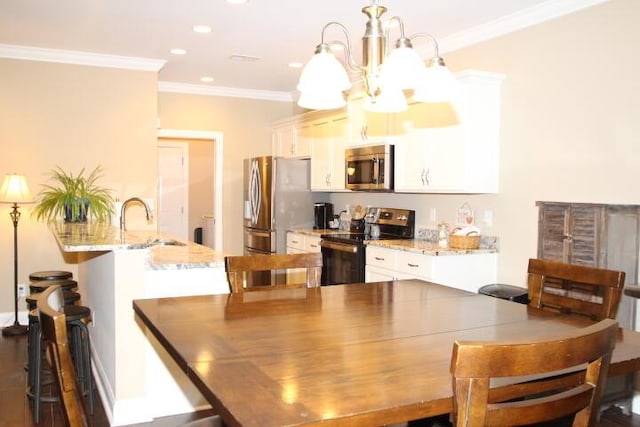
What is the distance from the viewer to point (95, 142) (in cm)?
532

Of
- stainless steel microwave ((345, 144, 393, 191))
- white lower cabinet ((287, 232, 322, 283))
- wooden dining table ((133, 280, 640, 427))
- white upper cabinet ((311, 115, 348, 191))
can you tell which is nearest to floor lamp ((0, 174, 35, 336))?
white lower cabinet ((287, 232, 322, 283))

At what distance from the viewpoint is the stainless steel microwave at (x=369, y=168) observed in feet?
15.5

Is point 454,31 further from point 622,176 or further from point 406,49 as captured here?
point 406,49

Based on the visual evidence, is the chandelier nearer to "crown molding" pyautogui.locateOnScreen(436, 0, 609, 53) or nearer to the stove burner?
"crown molding" pyautogui.locateOnScreen(436, 0, 609, 53)

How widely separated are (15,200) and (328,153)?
2.91 meters

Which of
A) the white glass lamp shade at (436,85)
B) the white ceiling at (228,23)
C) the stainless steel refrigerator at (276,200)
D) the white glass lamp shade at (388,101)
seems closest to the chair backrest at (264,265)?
the white glass lamp shade at (388,101)

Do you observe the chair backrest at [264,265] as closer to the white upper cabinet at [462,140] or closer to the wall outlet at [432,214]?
the white upper cabinet at [462,140]

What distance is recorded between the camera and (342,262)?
4.86m

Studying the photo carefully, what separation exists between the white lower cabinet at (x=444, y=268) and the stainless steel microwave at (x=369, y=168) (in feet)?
2.20

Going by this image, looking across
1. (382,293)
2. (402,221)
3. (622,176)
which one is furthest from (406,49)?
(402,221)

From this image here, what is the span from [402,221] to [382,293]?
9.39ft

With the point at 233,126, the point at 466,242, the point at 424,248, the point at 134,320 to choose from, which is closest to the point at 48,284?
the point at 134,320

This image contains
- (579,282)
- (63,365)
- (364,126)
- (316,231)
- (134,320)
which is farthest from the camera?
(316,231)

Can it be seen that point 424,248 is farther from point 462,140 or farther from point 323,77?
point 323,77
